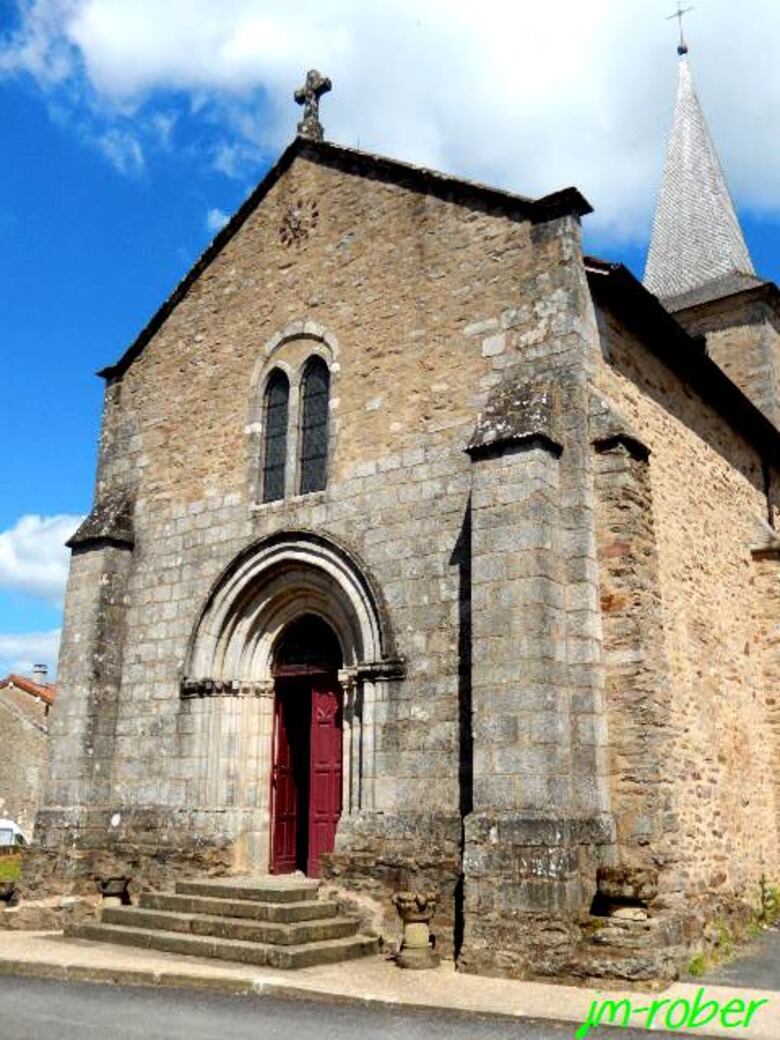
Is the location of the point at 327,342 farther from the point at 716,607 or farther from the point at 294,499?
the point at 716,607

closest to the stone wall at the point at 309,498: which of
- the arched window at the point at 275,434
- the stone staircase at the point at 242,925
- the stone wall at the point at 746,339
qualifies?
the arched window at the point at 275,434

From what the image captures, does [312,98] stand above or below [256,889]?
above

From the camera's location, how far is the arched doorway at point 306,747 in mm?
10750

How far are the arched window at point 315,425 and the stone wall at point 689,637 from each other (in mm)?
3315

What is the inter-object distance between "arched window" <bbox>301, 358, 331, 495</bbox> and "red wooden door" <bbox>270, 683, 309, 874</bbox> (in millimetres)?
2463

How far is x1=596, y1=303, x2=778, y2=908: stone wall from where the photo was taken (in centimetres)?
863

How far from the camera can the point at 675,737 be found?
9523 mm

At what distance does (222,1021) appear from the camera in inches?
248

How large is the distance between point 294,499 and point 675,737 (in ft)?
15.9

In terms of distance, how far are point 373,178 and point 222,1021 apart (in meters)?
9.02

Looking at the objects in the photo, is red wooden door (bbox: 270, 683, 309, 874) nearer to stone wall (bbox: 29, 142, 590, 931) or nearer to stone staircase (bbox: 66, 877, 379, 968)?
stone wall (bbox: 29, 142, 590, 931)

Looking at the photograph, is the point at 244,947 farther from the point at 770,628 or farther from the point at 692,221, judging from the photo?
the point at 692,221

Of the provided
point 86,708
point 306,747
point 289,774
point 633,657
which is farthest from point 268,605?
point 633,657

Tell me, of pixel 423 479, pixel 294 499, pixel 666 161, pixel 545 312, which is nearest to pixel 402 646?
pixel 423 479
